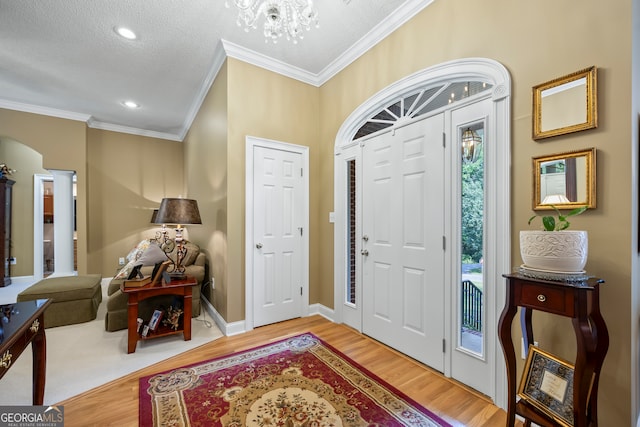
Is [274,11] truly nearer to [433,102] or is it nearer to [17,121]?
[433,102]

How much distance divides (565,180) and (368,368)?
6.34 ft

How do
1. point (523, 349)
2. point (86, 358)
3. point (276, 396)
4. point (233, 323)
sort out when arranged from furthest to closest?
point (233, 323), point (86, 358), point (276, 396), point (523, 349)

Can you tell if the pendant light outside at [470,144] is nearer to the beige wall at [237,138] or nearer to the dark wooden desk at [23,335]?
the beige wall at [237,138]

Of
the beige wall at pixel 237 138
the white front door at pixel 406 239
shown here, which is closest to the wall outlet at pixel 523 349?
the white front door at pixel 406 239

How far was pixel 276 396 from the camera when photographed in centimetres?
186

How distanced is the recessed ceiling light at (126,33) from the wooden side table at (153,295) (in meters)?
2.55

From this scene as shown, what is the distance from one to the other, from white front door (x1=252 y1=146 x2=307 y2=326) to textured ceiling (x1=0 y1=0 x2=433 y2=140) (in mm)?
1137

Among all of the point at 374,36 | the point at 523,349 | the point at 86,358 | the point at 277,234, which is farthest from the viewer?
the point at 277,234

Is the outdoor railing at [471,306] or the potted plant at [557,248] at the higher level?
the potted plant at [557,248]

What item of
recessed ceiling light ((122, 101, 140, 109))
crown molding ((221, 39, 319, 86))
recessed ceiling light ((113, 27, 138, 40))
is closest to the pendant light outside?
crown molding ((221, 39, 319, 86))

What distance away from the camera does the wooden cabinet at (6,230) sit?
15.3ft

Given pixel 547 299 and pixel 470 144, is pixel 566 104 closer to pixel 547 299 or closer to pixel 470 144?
pixel 470 144

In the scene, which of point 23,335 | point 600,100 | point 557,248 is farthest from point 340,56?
point 23,335

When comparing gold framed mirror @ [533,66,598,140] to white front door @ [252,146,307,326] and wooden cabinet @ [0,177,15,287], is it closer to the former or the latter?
white front door @ [252,146,307,326]
